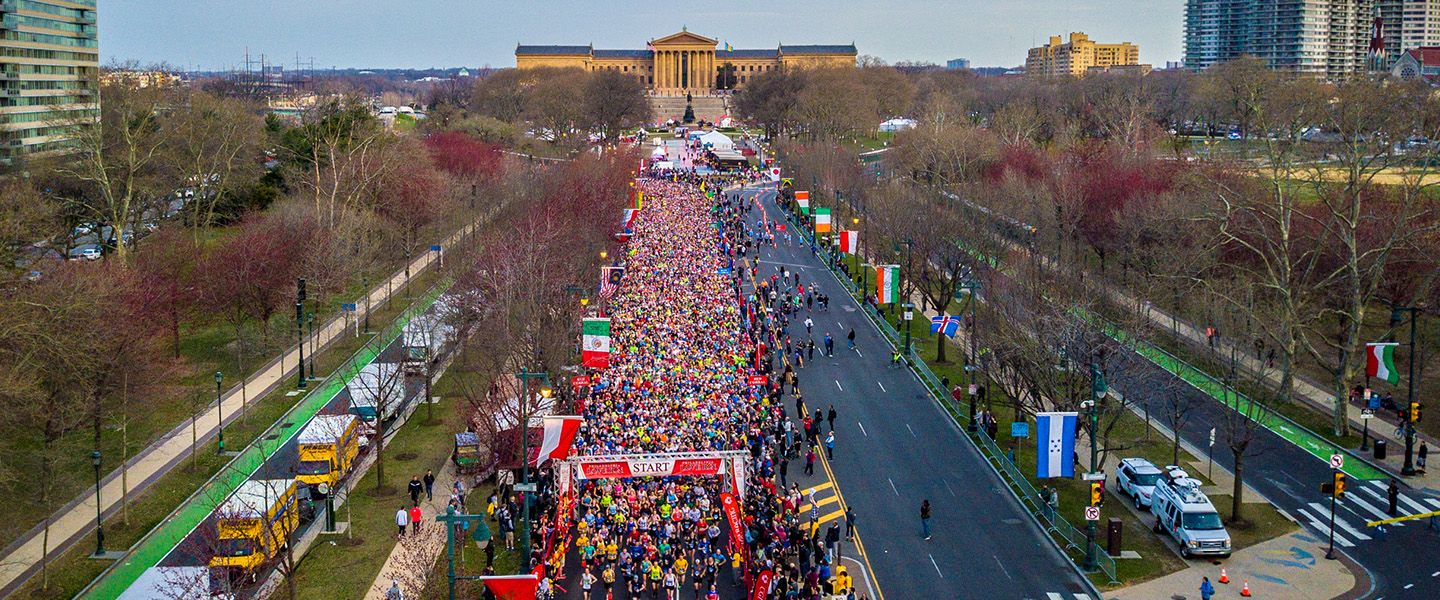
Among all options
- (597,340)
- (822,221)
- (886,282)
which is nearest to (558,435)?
(597,340)

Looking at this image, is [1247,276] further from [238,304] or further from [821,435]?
[238,304]

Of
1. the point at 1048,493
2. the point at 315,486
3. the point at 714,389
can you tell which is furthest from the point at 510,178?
the point at 1048,493

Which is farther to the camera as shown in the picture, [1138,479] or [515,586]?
[1138,479]

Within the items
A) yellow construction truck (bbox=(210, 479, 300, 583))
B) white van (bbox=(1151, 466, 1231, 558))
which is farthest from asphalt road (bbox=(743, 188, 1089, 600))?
yellow construction truck (bbox=(210, 479, 300, 583))

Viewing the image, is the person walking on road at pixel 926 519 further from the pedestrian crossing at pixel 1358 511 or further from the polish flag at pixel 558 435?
the pedestrian crossing at pixel 1358 511

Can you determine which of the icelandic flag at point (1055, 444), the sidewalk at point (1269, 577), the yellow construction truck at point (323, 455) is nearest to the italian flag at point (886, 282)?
the icelandic flag at point (1055, 444)

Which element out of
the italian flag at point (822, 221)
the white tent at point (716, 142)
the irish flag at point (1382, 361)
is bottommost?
the irish flag at point (1382, 361)

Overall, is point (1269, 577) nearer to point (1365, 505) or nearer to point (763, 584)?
point (1365, 505)
